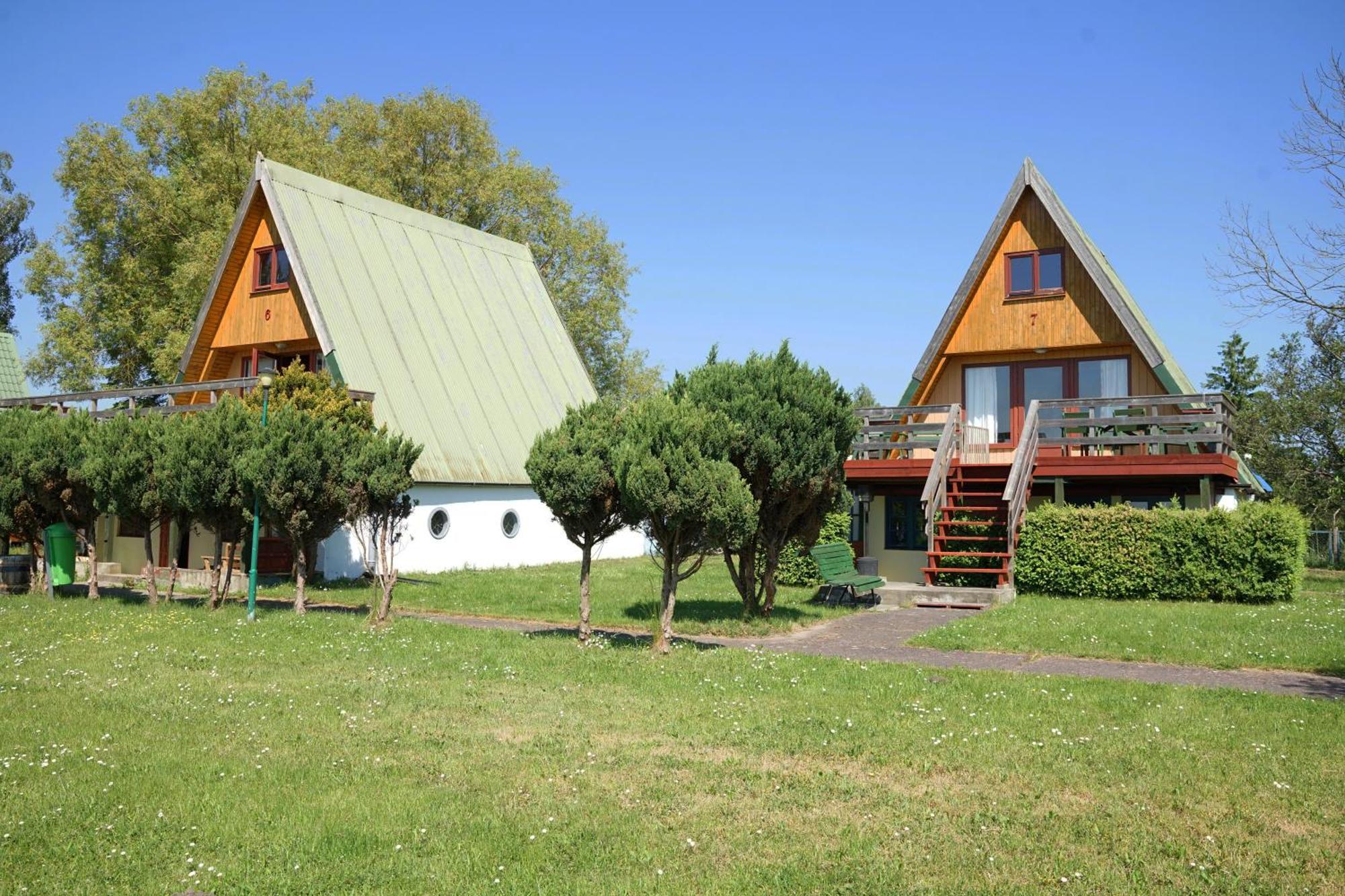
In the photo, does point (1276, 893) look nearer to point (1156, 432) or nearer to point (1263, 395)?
point (1156, 432)

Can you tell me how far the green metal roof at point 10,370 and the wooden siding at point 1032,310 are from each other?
110 feet

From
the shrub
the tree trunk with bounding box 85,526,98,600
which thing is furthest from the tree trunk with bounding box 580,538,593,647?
the tree trunk with bounding box 85,526,98,600

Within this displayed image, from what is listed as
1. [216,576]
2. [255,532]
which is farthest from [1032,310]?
[216,576]

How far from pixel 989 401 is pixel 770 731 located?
18793 mm

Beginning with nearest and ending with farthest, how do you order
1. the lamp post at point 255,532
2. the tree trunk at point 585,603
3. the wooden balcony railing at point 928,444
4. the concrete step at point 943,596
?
the tree trunk at point 585,603 < the lamp post at point 255,532 < the concrete step at point 943,596 < the wooden balcony railing at point 928,444

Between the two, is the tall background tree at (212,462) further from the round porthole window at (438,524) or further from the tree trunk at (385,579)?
the round porthole window at (438,524)

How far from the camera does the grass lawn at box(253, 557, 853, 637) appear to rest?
17.0 m

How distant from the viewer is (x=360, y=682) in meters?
11.7

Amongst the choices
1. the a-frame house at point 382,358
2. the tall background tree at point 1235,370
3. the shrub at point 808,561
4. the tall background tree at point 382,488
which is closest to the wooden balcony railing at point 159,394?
the a-frame house at point 382,358

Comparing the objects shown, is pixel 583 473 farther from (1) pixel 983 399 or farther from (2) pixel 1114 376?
(2) pixel 1114 376

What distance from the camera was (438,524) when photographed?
2698 centimetres

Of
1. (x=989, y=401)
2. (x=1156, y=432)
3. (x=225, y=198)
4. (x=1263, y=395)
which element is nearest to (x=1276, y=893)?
(x=1156, y=432)

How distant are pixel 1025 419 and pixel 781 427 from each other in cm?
1028

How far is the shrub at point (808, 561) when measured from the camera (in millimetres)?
22859
